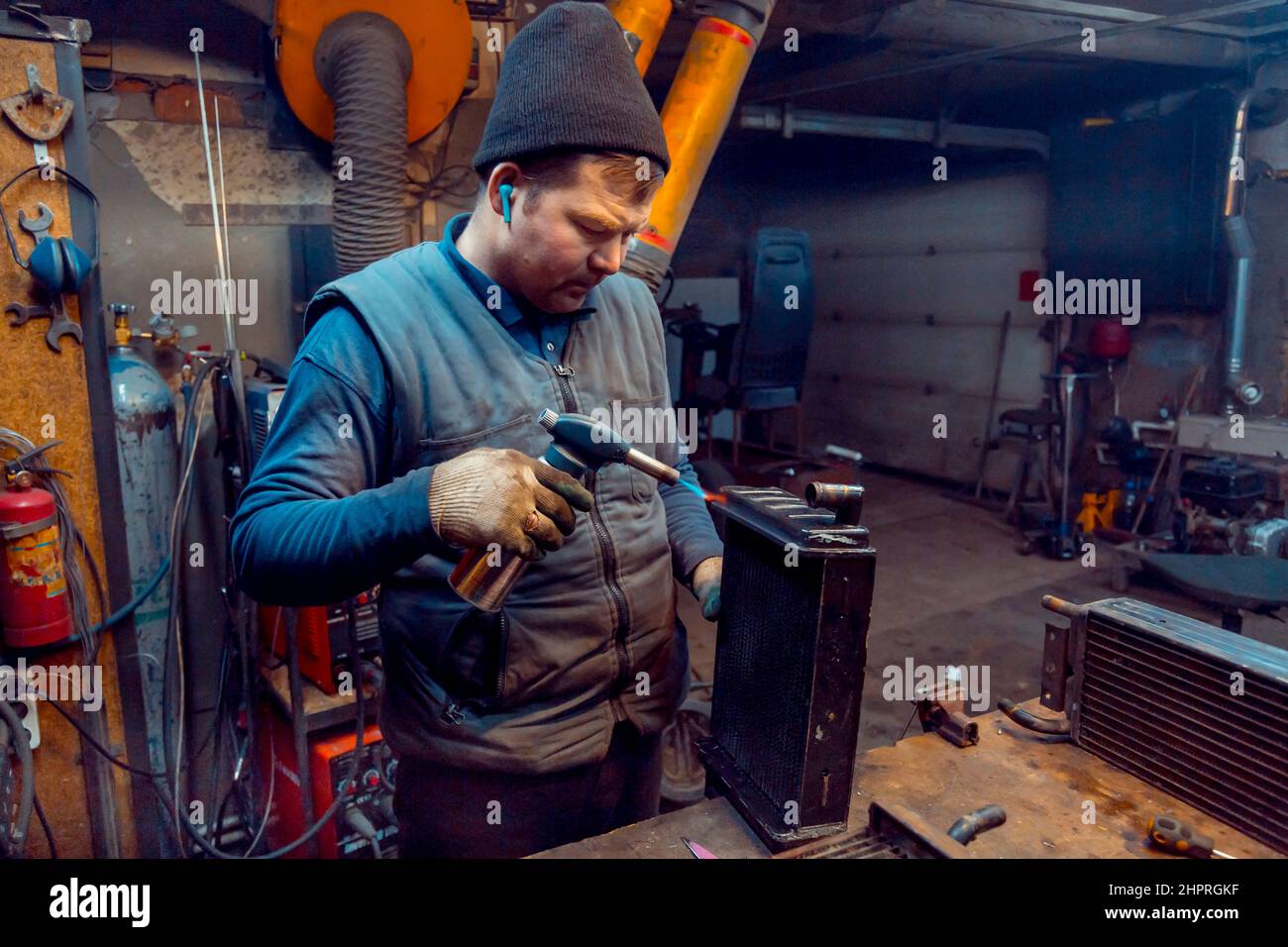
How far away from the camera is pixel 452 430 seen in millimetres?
1251

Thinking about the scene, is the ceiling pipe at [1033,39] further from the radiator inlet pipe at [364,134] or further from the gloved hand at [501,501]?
the gloved hand at [501,501]

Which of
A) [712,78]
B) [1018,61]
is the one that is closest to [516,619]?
[712,78]

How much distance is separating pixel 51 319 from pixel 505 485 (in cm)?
166

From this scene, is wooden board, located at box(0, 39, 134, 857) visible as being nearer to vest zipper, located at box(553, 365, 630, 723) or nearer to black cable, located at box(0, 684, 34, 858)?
black cable, located at box(0, 684, 34, 858)

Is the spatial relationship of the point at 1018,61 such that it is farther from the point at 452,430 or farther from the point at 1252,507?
the point at 452,430

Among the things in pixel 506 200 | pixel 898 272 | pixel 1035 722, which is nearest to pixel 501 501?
pixel 506 200

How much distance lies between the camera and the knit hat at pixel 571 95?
3.90ft

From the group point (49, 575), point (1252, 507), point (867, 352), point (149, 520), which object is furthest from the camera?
point (867, 352)

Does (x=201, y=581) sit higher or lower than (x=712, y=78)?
lower

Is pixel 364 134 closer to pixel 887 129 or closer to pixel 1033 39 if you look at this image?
pixel 1033 39

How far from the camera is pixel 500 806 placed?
1.34m

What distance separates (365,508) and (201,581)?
195 cm

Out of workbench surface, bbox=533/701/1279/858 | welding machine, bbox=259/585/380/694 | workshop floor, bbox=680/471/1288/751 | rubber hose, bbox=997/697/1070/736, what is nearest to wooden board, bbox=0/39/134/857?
welding machine, bbox=259/585/380/694

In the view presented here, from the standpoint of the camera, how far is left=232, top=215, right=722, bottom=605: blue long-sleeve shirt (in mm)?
1062
